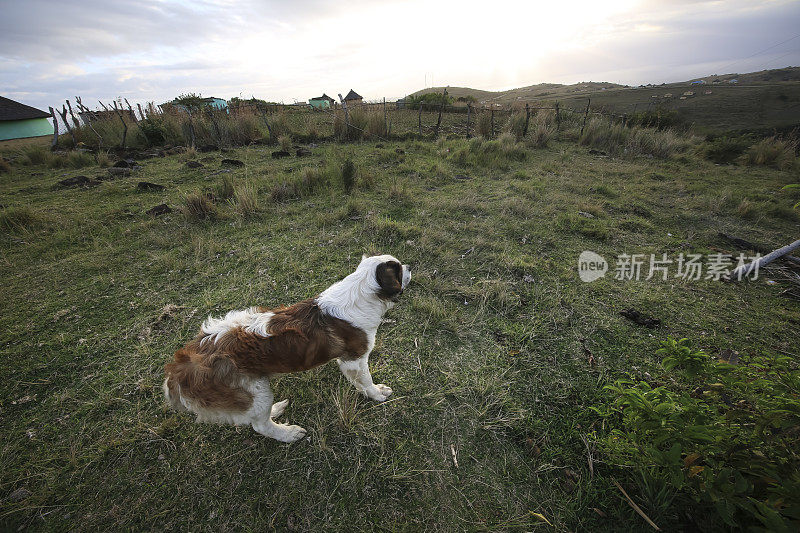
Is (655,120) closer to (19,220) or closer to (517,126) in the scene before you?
(517,126)

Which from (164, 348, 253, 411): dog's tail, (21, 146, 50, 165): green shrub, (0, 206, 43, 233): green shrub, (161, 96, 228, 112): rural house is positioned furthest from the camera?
(161, 96, 228, 112): rural house

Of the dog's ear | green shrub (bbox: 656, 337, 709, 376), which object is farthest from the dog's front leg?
green shrub (bbox: 656, 337, 709, 376)

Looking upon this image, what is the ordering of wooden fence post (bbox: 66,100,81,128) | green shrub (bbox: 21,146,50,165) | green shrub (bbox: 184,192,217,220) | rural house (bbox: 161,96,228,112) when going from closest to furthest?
green shrub (bbox: 184,192,217,220) → green shrub (bbox: 21,146,50,165) → wooden fence post (bbox: 66,100,81,128) → rural house (bbox: 161,96,228,112)

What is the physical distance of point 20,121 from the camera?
22.9 m

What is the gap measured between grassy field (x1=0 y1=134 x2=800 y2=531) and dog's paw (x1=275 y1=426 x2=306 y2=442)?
0.29 ft

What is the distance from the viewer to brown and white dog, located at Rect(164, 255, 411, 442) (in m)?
2.14

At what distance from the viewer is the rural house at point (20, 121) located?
874 inches

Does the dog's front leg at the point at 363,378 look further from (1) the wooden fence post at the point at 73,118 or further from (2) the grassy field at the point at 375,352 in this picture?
(1) the wooden fence post at the point at 73,118

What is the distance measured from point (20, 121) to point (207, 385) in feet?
125

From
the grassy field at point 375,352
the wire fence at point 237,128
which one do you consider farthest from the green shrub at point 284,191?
the wire fence at point 237,128

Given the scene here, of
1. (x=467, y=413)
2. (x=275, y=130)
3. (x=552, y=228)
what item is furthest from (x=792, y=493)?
(x=275, y=130)

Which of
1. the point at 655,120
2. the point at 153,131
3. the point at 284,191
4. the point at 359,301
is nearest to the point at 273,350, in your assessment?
the point at 359,301

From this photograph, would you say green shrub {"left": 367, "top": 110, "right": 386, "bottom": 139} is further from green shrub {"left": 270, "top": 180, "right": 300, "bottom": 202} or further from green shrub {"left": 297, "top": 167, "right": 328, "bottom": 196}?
green shrub {"left": 270, "top": 180, "right": 300, "bottom": 202}

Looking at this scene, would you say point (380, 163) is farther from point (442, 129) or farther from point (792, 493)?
point (792, 493)
